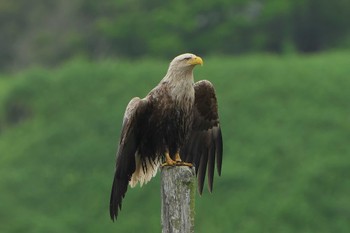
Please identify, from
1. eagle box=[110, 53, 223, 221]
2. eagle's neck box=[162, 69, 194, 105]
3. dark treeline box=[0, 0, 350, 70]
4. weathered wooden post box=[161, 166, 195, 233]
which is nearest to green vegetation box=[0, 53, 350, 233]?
dark treeline box=[0, 0, 350, 70]

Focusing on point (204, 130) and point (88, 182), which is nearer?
point (204, 130)

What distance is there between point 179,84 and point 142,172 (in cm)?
80

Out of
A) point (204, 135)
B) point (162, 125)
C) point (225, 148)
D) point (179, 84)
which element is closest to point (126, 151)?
point (162, 125)

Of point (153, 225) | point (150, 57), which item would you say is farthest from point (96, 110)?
point (150, 57)

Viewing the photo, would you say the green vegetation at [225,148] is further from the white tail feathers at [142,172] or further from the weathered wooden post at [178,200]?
the weathered wooden post at [178,200]

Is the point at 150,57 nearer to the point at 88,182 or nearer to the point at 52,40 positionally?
the point at 52,40

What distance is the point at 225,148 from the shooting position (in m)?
28.0

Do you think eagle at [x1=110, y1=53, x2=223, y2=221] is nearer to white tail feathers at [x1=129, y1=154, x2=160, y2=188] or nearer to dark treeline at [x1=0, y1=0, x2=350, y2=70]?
white tail feathers at [x1=129, y1=154, x2=160, y2=188]

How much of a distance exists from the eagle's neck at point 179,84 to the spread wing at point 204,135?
71 centimetres

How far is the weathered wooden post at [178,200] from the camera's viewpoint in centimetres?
782

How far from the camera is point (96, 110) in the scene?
30.3 m

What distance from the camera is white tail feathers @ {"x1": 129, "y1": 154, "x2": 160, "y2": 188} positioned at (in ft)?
32.4

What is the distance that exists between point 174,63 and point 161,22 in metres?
30.4

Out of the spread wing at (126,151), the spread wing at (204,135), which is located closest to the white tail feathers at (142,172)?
the spread wing at (126,151)
